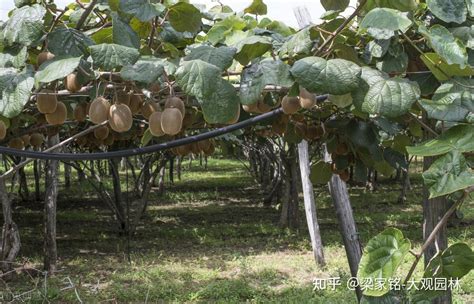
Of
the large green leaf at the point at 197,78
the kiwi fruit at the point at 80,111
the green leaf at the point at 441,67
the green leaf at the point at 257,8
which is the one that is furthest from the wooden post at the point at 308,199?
the large green leaf at the point at 197,78

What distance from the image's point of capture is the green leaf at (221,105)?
4.56 ft

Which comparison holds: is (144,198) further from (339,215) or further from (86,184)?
(86,184)

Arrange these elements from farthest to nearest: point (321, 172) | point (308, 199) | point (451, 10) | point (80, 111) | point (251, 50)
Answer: point (308, 199)
point (321, 172)
point (80, 111)
point (251, 50)
point (451, 10)

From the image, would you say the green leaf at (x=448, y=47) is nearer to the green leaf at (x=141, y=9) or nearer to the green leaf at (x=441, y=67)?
the green leaf at (x=441, y=67)

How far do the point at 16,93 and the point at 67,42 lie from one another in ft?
0.60

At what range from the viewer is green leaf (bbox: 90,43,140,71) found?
1.35 meters

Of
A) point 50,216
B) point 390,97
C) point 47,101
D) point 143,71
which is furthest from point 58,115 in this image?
point 50,216

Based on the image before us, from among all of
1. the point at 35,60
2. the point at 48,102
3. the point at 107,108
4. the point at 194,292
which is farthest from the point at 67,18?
the point at 194,292

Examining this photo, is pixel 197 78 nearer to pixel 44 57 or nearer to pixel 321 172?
pixel 44 57

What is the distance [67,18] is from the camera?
199 centimetres

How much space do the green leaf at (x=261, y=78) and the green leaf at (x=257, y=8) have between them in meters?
0.58

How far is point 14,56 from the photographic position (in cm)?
151

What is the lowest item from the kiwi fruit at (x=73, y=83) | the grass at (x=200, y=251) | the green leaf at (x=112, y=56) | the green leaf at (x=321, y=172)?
the grass at (x=200, y=251)

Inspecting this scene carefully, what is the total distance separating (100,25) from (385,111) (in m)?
0.95
